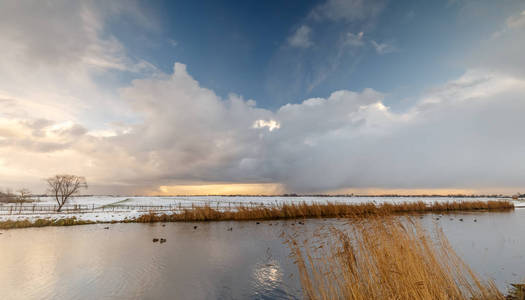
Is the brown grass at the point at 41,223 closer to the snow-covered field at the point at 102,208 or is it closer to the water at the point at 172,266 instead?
the snow-covered field at the point at 102,208

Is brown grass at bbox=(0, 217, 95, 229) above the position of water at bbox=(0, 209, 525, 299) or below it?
above

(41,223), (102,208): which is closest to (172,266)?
(41,223)

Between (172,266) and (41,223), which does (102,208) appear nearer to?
(41,223)

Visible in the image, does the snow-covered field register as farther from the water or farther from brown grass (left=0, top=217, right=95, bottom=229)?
the water

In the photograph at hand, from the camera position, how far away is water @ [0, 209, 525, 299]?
26.4ft

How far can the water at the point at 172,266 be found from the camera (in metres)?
8.05

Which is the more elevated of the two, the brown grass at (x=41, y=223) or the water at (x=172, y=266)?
the brown grass at (x=41, y=223)

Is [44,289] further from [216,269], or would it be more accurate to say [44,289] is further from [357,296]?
[357,296]

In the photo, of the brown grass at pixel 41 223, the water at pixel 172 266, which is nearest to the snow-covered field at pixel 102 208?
the brown grass at pixel 41 223

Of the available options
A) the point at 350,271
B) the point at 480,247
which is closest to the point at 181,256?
the point at 350,271

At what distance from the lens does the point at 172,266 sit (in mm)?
10805

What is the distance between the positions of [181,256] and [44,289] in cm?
534

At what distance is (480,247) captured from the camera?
1349 cm

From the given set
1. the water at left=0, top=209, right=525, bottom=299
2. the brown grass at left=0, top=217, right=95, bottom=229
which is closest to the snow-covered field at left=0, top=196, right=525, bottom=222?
the brown grass at left=0, top=217, right=95, bottom=229
